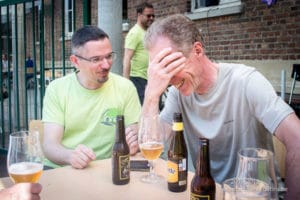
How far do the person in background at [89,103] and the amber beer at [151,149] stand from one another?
2.31 feet

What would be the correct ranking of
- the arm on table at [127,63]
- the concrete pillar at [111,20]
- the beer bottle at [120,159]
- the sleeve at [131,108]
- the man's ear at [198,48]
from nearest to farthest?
the beer bottle at [120,159] → the man's ear at [198,48] → the sleeve at [131,108] → the concrete pillar at [111,20] → the arm on table at [127,63]

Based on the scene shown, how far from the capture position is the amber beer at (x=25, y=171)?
1441mm

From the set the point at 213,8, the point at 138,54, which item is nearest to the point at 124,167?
the point at 138,54

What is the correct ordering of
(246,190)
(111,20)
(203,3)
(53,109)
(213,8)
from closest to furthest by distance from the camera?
(246,190)
(53,109)
(111,20)
(213,8)
(203,3)

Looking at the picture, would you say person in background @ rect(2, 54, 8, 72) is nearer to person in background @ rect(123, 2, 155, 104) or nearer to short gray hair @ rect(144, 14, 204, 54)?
person in background @ rect(123, 2, 155, 104)

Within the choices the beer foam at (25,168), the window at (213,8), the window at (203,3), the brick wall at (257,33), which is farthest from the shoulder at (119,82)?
the window at (203,3)

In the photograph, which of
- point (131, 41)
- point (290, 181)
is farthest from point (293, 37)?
point (290, 181)

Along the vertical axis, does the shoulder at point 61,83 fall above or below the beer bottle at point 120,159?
above

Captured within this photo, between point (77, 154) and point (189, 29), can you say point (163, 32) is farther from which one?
point (77, 154)

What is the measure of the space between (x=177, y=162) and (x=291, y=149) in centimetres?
45

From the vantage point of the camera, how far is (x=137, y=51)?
5191mm

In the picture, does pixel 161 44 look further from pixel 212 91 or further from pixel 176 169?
pixel 176 169

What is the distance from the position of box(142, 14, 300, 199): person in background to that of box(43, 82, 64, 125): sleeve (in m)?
0.65

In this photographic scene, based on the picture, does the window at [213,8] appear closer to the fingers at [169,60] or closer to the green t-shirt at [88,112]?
the green t-shirt at [88,112]
